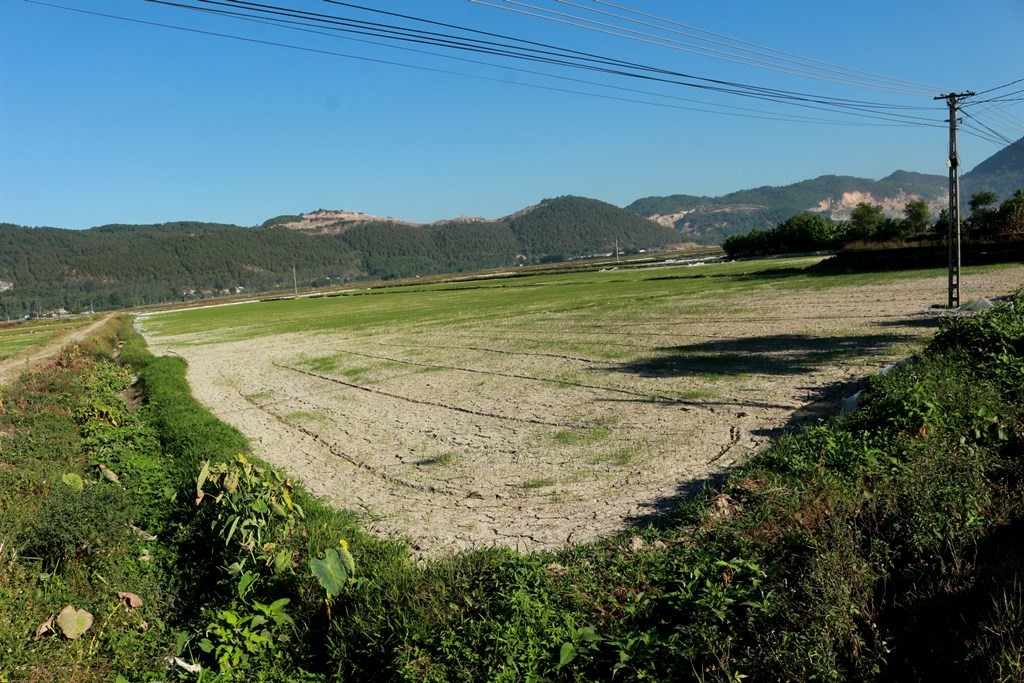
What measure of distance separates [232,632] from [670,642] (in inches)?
114

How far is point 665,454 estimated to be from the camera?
8.00 metres

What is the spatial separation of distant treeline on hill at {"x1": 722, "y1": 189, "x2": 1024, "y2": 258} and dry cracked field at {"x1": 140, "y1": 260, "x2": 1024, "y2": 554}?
29.1ft

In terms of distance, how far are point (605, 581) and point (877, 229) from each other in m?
50.6

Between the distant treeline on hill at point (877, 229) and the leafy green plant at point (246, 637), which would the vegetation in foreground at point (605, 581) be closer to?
the leafy green plant at point (246, 637)

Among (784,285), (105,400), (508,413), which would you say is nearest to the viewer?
(508,413)

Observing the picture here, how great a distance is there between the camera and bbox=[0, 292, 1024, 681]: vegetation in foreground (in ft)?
12.4

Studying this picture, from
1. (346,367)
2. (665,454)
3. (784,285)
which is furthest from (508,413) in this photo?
(784,285)

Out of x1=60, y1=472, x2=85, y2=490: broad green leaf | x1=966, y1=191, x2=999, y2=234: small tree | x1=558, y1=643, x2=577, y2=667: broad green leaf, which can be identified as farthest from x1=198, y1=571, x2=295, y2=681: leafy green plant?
x1=966, y1=191, x2=999, y2=234: small tree

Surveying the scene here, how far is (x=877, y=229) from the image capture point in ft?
158

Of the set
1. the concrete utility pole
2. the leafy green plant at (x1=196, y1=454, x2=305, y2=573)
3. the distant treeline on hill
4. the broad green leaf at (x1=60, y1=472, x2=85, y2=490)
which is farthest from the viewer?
the distant treeline on hill

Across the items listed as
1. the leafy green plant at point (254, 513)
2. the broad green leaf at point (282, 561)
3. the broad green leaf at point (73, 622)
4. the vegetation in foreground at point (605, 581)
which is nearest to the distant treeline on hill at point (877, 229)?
the vegetation in foreground at point (605, 581)

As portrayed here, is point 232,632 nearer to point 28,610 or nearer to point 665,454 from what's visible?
point 28,610

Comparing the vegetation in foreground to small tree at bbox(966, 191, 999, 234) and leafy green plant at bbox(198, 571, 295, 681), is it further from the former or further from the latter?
small tree at bbox(966, 191, 999, 234)

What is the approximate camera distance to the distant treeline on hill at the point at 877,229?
33.6 metres
